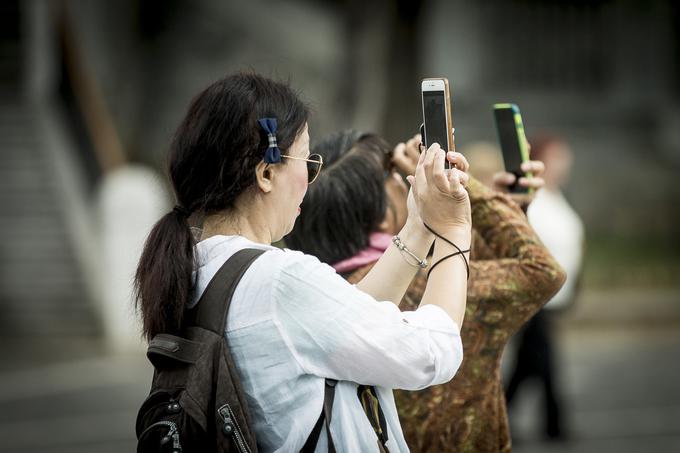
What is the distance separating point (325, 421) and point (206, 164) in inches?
23.9

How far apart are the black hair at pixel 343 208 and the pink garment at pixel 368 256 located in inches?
0.6

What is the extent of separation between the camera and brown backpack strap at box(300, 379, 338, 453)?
224 centimetres

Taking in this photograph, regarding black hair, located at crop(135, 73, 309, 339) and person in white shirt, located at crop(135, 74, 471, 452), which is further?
black hair, located at crop(135, 73, 309, 339)

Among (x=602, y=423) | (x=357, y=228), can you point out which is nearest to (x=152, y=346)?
(x=357, y=228)

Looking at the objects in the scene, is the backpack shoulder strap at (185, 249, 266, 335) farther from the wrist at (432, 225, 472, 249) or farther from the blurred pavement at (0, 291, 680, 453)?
the blurred pavement at (0, 291, 680, 453)

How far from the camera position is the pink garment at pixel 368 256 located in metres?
3.06

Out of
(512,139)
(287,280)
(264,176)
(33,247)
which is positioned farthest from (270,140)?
(33,247)

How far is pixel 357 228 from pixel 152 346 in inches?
37.6

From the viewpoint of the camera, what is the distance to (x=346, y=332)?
218 cm

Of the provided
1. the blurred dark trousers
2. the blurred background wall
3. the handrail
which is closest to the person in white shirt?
the blurred dark trousers

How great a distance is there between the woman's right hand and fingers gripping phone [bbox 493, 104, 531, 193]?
0.90m

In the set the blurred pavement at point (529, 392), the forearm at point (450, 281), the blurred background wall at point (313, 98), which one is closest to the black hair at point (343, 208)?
the forearm at point (450, 281)

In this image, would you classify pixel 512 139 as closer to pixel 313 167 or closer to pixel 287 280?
pixel 313 167

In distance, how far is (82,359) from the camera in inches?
436
